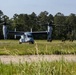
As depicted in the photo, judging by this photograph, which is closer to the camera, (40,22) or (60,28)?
(60,28)

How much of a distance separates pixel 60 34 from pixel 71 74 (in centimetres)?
11527

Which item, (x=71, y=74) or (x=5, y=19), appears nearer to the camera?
(x=71, y=74)

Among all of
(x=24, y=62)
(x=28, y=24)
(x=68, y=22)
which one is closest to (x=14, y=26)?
(x=28, y=24)

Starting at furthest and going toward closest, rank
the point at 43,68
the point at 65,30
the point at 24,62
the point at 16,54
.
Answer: the point at 65,30 → the point at 24,62 → the point at 16,54 → the point at 43,68

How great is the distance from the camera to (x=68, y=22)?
13812 centimetres

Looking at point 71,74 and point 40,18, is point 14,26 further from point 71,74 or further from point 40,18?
point 71,74

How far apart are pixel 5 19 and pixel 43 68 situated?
131 metres

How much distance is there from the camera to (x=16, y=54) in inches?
223

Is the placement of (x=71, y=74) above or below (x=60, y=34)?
above

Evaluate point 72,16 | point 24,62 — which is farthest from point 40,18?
point 24,62

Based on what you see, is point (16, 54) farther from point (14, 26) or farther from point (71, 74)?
point (14, 26)

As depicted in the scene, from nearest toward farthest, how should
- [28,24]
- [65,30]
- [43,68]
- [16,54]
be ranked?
[43,68] → [16,54] → [65,30] → [28,24]

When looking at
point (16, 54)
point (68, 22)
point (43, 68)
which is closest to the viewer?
point (43, 68)

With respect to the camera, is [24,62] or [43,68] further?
[24,62]
